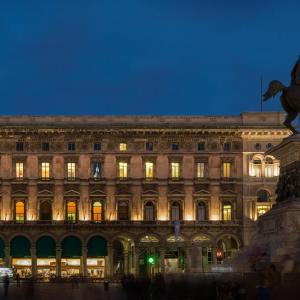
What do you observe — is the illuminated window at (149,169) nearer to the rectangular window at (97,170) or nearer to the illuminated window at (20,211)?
Answer: the rectangular window at (97,170)

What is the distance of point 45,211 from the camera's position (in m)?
78.5

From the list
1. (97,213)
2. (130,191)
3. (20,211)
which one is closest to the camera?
(20,211)

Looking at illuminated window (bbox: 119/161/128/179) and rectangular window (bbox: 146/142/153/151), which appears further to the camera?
rectangular window (bbox: 146/142/153/151)

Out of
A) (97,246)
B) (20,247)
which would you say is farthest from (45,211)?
(97,246)

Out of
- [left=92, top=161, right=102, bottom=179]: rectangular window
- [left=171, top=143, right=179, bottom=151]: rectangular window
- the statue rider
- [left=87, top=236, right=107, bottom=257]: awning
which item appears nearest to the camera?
the statue rider

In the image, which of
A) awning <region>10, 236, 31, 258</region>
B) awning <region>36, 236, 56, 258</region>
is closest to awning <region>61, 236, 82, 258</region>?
awning <region>36, 236, 56, 258</region>

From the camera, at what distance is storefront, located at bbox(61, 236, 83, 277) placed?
257ft

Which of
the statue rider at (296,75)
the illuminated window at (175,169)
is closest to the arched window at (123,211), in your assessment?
the illuminated window at (175,169)

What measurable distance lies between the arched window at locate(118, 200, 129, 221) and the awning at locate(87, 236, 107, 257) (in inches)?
103

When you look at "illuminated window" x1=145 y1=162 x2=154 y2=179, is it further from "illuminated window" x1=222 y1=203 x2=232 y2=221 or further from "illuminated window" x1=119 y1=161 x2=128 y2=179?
"illuminated window" x1=222 y1=203 x2=232 y2=221

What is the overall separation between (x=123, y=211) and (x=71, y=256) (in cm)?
617

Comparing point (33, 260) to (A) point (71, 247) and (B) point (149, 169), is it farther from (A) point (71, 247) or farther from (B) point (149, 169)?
(B) point (149, 169)

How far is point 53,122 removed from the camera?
262ft

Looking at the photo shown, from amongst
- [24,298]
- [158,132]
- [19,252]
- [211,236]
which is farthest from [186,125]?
[24,298]
